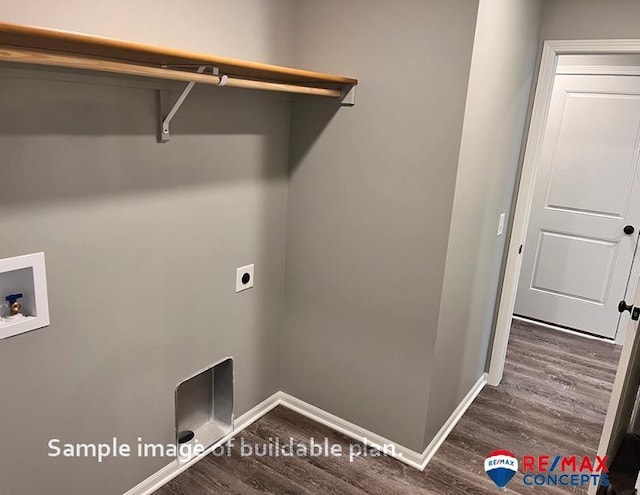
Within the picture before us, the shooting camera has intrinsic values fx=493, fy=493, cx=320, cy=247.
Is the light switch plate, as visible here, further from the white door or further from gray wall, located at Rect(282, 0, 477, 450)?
the white door

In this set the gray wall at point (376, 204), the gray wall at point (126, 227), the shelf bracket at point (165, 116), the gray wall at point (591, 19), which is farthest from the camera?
the gray wall at point (591, 19)

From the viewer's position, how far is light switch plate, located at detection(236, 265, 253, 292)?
7.66 feet

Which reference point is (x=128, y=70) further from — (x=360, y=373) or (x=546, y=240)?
(x=546, y=240)

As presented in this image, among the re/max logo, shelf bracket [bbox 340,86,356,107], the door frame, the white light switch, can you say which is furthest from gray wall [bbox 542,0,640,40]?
the re/max logo

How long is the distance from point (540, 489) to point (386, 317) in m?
1.06

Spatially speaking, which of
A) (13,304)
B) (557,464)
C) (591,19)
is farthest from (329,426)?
(591,19)

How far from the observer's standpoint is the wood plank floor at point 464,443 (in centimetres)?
222

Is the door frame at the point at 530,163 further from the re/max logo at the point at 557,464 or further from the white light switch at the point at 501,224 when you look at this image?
the re/max logo at the point at 557,464

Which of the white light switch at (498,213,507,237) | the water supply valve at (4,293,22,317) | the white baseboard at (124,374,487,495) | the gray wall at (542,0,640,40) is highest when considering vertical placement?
the gray wall at (542,0,640,40)

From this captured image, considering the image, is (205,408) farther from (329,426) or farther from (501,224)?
(501,224)

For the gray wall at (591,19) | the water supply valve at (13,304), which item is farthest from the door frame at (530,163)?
the water supply valve at (13,304)

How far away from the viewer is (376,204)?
223 centimetres

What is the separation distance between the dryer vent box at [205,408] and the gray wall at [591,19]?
8.13 feet

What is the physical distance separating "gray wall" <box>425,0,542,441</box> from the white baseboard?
0.28ft
